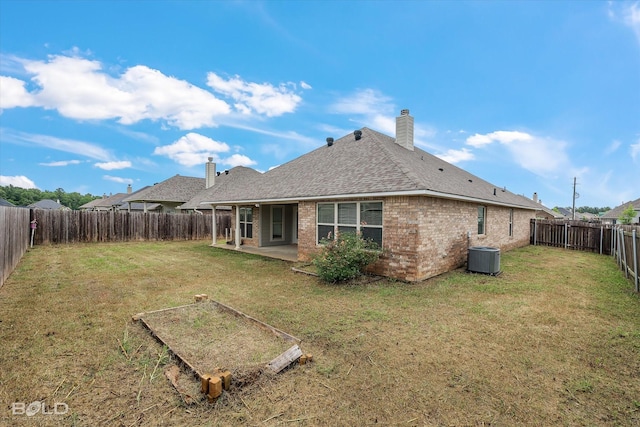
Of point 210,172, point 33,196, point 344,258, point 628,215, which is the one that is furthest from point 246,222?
point 33,196

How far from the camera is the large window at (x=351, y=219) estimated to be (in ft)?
27.2

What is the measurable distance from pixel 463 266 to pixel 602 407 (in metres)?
7.27

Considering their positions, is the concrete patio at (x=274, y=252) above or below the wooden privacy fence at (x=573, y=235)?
below

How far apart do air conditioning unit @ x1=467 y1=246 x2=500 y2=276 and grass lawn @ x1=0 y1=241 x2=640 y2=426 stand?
0.92 meters

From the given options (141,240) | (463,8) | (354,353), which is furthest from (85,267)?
(463,8)

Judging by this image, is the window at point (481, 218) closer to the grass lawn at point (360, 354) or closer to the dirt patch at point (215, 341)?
the grass lawn at point (360, 354)

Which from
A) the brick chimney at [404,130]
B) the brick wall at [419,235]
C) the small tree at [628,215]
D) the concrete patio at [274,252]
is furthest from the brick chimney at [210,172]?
the small tree at [628,215]

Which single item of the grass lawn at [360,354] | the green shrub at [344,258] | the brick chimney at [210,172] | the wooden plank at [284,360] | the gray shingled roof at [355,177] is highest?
the brick chimney at [210,172]

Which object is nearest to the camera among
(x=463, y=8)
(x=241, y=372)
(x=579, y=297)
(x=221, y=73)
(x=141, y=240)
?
(x=241, y=372)

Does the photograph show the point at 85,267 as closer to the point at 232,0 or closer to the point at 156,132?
the point at 232,0

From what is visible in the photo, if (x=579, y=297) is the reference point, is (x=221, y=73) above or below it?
above

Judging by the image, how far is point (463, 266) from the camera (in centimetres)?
981

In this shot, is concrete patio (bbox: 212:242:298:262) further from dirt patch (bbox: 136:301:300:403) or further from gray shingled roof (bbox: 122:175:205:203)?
gray shingled roof (bbox: 122:175:205:203)

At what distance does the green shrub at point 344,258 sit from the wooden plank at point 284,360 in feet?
13.2
